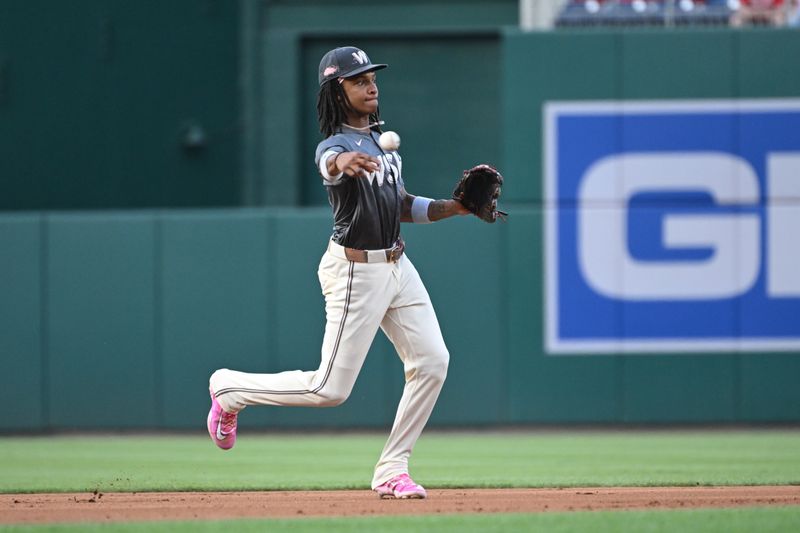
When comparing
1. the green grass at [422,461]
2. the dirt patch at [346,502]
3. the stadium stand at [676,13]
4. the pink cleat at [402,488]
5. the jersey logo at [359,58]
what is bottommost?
the green grass at [422,461]

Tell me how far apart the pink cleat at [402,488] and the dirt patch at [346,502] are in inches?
1.8

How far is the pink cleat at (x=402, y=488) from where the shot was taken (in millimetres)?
5734

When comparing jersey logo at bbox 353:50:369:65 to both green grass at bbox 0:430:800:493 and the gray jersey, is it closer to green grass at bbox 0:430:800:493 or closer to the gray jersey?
the gray jersey

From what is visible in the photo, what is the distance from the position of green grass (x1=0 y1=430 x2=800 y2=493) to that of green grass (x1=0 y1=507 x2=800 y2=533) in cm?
148

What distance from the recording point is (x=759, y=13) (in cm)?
1181

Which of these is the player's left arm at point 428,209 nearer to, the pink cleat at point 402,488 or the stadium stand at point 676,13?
the pink cleat at point 402,488

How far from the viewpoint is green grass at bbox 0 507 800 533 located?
189 inches

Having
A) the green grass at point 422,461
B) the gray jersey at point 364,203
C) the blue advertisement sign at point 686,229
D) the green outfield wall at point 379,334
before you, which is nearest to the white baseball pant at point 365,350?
the gray jersey at point 364,203

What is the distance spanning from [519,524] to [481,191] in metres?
1.63

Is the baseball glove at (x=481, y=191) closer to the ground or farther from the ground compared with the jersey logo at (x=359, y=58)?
closer to the ground

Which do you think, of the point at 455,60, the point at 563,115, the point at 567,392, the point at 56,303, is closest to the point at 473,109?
the point at 455,60

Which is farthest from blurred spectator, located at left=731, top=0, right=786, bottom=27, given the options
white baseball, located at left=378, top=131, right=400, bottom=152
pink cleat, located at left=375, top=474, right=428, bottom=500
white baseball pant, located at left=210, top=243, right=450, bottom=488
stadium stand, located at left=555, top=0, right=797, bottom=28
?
pink cleat, located at left=375, top=474, right=428, bottom=500

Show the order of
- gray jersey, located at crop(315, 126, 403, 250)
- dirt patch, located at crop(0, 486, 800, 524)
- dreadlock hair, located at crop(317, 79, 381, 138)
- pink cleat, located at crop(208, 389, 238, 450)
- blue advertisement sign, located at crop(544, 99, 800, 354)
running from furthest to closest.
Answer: blue advertisement sign, located at crop(544, 99, 800, 354), pink cleat, located at crop(208, 389, 238, 450), dreadlock hair, located at crop(317, 79, 381, 138), gray jersey, located at crop(315, 126, 403, 250), dirt patch, located at crop(0, 486, 800, 524)

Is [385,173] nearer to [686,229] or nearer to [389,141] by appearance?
[389,141]
